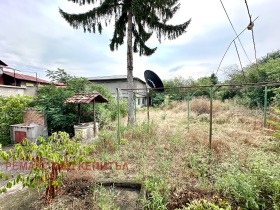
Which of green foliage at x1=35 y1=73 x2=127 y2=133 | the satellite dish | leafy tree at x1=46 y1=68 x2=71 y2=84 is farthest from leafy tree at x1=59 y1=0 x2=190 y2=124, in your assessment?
leafy tree at x1=46 y1=68 x2=71 y2=84

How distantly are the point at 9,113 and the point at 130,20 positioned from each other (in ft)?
19.6

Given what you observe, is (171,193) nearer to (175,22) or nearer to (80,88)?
(80,88)

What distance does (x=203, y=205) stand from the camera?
1617 millimetres

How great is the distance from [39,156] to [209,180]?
103 inches

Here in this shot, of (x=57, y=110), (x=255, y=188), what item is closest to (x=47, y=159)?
(x=255, y=188)

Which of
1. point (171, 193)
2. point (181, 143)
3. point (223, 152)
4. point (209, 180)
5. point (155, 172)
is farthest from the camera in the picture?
point (181, 143)

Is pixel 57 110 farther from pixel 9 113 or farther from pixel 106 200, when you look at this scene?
pixel 106 200

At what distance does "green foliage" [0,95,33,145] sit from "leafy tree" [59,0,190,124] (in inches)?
151

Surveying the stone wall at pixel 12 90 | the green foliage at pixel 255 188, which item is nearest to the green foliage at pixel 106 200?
the green foliage at pixel 255 188

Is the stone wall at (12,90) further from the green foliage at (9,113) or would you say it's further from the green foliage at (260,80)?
the green foliage at (260,80)

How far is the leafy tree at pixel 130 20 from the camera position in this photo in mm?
5766

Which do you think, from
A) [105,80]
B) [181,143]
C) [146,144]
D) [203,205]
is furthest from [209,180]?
[105,80]

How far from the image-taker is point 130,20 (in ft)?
20.1

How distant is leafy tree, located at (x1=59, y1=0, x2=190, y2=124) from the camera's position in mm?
5766
